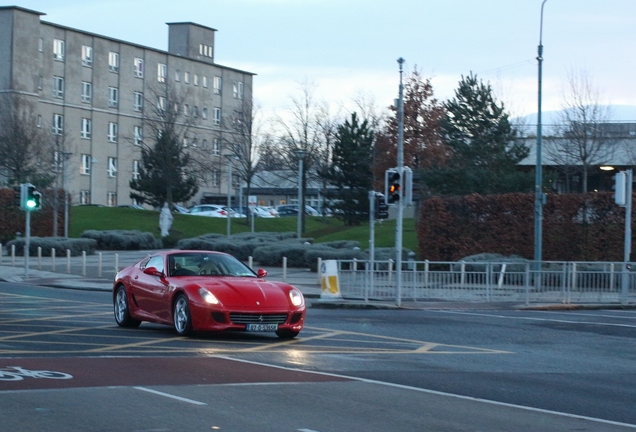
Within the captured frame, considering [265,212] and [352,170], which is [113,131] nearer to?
[265,212]

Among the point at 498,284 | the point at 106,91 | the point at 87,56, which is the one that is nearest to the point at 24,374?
the point at 498,284

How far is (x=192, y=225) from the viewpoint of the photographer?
6378 centimetres

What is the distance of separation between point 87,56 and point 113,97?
4.69m

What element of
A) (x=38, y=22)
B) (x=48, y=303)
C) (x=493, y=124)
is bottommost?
(x=48, y=303)

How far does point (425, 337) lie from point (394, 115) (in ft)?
144

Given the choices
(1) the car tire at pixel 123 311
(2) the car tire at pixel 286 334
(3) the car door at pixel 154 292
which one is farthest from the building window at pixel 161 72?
(2) the car tire at pixel 286 334

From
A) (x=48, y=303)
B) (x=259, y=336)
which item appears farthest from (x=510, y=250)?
(x=259, y=336)

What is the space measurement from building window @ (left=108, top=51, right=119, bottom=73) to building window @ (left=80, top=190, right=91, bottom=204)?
37.5ft

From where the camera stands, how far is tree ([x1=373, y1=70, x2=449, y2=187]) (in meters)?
57.2

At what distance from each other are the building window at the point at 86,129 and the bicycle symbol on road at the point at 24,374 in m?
74.7

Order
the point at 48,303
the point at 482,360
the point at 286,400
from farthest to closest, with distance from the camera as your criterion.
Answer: the point at 48,303 < the point at 482,360 < the point at 286,400

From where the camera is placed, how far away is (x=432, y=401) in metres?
9.45

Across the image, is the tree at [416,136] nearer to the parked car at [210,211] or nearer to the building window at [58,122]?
the parked car at [210,211]

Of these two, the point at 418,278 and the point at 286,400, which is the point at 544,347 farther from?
the point at 418,278
